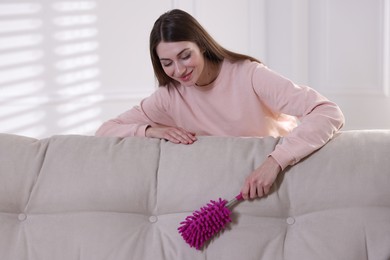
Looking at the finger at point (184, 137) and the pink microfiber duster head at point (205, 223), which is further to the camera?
the finger at point (184, 137)

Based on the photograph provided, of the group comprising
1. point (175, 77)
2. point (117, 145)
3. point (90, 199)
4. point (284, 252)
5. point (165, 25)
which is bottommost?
point (284, 252)

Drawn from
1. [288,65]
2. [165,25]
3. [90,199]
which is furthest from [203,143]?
[288,65]

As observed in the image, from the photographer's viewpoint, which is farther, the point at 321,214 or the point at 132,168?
the point at 132,168

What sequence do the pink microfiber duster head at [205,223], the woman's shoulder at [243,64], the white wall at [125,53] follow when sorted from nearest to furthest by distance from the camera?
the pink microfiber duster head at [205,223] → the woman's shoulder at [243,64] → the white wall at [125,53]

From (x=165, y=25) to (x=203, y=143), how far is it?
447 millimetres

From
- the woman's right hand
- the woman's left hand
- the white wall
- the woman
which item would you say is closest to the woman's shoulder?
the woman

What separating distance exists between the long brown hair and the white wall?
5.73ft

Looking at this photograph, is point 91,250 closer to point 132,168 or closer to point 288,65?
point 132,168

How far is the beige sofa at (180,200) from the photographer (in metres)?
1.45

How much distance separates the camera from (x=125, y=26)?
3.81 meters

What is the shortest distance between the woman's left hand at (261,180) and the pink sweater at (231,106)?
0.86ft

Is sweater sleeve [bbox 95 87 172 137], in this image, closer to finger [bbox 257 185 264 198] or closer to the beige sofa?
the beige sofa

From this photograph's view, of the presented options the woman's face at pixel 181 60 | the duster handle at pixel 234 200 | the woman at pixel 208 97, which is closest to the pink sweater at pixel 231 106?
the woman at pixel 208 97

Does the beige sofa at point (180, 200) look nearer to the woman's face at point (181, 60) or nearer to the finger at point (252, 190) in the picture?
the finger at point (252, 190)
